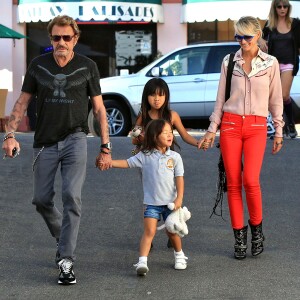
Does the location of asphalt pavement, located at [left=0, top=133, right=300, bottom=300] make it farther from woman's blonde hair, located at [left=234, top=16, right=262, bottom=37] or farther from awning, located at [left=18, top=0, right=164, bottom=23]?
awning, located at [left=18, top=0, right=164, bottom=23]

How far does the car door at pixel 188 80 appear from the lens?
62.3 feet

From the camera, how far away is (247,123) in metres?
8.73

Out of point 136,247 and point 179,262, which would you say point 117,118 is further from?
point 179,262

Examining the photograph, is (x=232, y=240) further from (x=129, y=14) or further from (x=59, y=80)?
(x=129, y=14)

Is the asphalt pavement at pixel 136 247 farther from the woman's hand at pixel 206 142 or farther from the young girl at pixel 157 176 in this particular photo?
the woman's hand at pixel 206 142

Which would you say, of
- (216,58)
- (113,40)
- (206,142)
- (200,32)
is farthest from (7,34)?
(206,142)

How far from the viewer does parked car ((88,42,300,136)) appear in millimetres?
18984

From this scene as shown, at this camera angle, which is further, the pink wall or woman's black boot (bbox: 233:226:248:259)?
the pink wall

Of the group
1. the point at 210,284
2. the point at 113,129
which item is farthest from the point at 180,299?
the point at 113,129

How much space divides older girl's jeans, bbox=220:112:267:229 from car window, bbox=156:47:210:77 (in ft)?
33.7

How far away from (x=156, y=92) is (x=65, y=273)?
168 cm

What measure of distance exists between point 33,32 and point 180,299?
69.7 feet

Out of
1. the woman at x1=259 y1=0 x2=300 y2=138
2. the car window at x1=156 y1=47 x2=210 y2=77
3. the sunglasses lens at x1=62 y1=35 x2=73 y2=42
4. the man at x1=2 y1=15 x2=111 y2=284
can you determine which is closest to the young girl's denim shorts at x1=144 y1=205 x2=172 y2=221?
the man at x1=2 y1=15 x2=111 y2=284

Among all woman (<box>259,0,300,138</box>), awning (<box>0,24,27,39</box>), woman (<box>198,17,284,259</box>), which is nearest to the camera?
woman (<box>198,17,284,259</box>)
